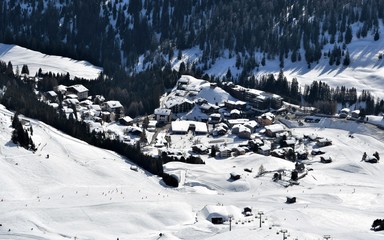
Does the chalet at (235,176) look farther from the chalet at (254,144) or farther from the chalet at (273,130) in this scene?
the chalet at (273,130)

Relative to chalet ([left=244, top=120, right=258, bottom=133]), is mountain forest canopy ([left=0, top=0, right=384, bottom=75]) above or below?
above

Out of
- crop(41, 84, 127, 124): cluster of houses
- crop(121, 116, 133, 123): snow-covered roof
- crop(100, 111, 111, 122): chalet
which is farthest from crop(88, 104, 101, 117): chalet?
crop(121, 116, 133, 123): snow-covered roof

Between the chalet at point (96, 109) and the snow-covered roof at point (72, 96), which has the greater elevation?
the snow-covered roof at point (72, 96)

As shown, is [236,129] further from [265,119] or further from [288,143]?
[288,143]

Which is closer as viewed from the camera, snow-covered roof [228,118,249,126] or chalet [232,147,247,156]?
chalet [232,147,247,156]

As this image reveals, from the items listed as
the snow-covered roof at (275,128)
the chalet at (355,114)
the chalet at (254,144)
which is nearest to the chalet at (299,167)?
the chalet at (254,144)

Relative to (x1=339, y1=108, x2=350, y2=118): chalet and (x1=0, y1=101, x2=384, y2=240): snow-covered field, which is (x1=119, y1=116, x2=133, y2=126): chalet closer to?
(x1=0, y1=101, x2=384, y2=240): snow-covered field
